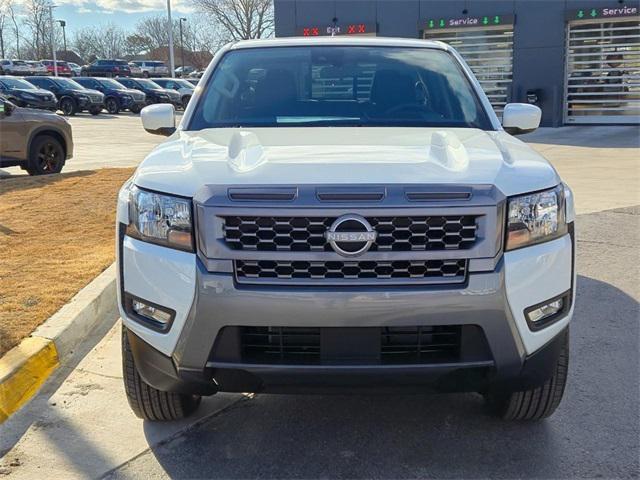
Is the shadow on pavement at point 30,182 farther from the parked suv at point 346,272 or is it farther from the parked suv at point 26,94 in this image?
the parked suv at point 26,94

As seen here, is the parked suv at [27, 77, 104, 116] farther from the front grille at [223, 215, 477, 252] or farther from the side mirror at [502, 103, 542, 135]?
the front grille at [223, 215, 477, 252]

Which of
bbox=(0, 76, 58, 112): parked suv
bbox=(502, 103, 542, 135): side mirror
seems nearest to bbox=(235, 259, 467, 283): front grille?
bbox=(502, 103, 542, 135): side mirror

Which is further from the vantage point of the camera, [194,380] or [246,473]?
[246,473]

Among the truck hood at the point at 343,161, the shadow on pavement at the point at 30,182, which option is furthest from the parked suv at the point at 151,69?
the truck hood at the point at 343,161

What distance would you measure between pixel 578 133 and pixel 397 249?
19.8 meters

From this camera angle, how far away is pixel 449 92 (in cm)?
407

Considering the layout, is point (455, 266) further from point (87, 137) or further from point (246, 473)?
point (87, 137)

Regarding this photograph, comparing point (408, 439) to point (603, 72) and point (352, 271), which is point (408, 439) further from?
point (603, 72)

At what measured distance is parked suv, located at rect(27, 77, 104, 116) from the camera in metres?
31.1

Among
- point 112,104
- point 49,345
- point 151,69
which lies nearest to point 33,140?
point 49,345

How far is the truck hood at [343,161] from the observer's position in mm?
2615

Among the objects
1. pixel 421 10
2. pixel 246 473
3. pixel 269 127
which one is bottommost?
pixel 246 473

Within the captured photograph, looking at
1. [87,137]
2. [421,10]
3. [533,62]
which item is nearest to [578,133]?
[533,62]

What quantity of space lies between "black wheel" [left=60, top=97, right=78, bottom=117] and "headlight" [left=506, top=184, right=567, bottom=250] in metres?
31.6
